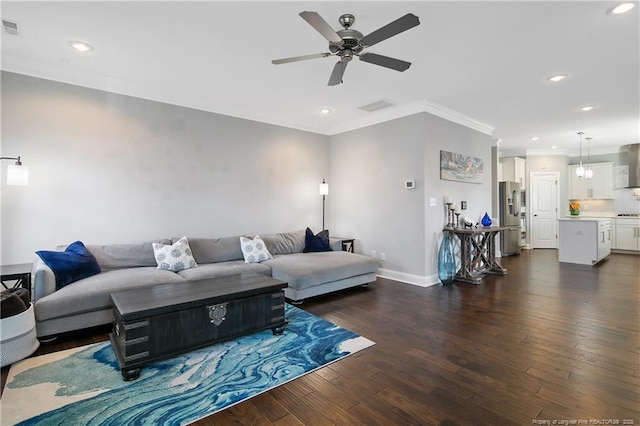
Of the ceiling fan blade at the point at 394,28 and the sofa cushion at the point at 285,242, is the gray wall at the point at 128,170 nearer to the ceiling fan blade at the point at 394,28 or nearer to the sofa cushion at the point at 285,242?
the sofa cushion at the point at 285,242

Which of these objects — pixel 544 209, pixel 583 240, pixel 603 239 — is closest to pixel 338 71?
pixel 583 240

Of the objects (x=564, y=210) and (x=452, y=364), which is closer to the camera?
(x=452, y=364)

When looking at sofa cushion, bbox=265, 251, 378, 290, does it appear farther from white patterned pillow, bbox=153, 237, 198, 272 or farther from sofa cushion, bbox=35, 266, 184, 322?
sofa cushion, bbox=35, 266, 184, 322

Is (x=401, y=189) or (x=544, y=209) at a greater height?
(x=401, y=189)

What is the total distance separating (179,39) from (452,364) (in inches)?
143

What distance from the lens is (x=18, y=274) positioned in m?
2.88

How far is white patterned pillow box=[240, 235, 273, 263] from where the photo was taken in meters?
4.38

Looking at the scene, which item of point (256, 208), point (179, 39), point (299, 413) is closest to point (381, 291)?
point (256, 208)

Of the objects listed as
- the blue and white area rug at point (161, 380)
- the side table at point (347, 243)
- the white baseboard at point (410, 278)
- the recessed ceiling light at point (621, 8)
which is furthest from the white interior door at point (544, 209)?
the blue and white area rug at point (161, 380)

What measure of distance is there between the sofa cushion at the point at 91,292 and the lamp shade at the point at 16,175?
1107 mm

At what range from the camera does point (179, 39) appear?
290cm

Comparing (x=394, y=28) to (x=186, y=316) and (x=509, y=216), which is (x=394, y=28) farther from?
(x=509, y=216)

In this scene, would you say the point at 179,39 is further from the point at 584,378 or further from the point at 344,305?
the point at 584,378

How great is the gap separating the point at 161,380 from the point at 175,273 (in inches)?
63.2
